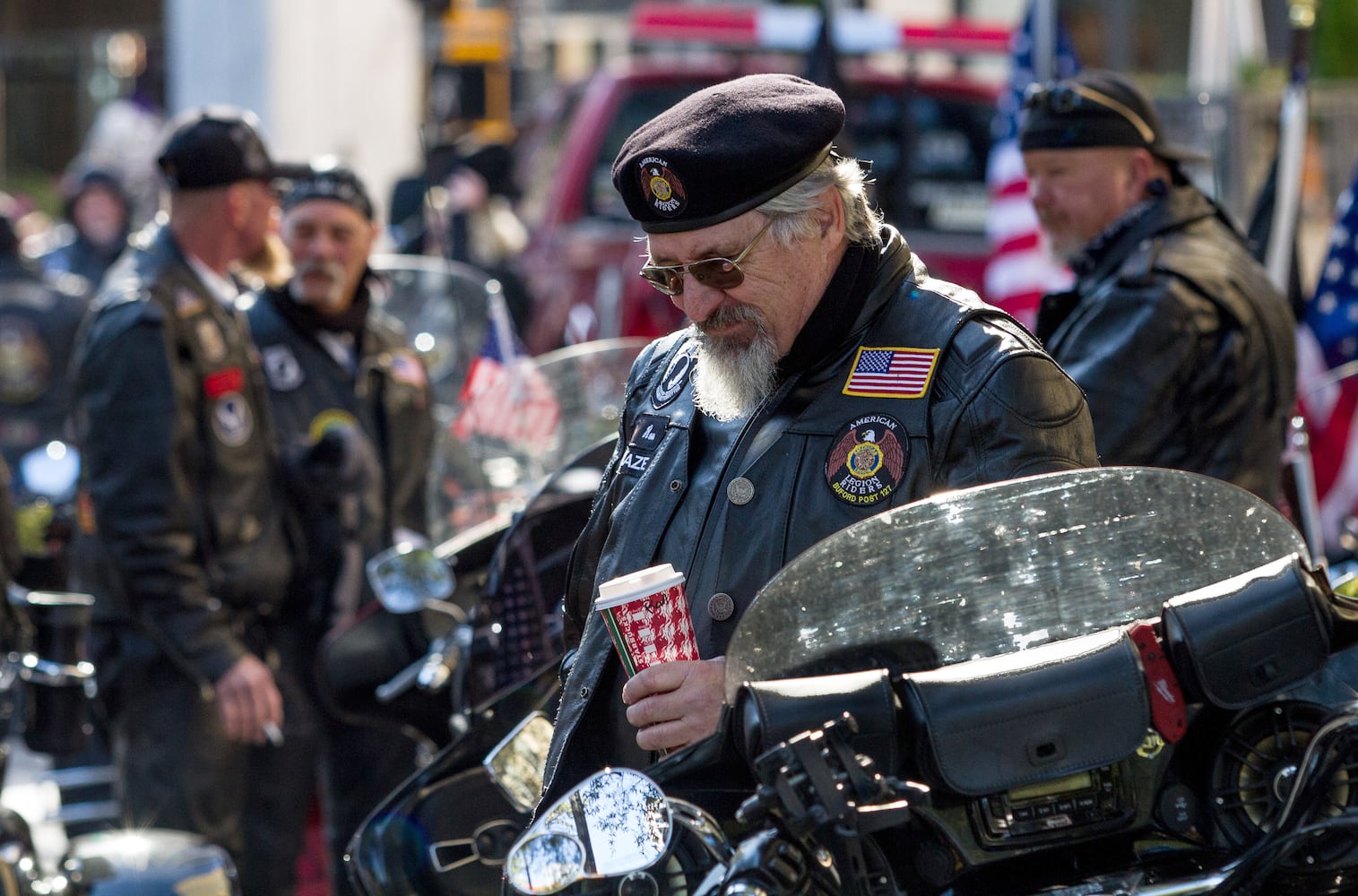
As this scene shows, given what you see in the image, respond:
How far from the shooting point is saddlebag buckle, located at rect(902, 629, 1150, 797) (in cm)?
197

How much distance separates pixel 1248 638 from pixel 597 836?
2.49ft

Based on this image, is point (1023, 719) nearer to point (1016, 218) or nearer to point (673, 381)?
point (673, 381)

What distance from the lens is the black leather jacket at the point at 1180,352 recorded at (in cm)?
411

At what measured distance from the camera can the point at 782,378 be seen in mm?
2625

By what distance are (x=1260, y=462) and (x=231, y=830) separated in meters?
2.81

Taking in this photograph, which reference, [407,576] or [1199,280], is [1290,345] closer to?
[1199,280]

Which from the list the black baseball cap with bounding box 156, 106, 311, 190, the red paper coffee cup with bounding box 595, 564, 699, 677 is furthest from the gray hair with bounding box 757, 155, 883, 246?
the black baseball cap with bounding box 156, 106, 311, 190

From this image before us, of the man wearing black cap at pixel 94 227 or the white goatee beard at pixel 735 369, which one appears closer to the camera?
the white goatee beard at pixel 735 369

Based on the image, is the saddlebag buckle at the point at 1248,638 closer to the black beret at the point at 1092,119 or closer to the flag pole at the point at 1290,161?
the black beret at the point at 1092,119

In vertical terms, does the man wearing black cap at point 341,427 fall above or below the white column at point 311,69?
below

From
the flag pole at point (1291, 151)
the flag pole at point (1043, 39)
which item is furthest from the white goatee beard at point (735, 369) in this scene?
the flag pole at point (1043, 39)

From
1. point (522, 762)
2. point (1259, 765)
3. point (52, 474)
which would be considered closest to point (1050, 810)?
point (1259, 765)

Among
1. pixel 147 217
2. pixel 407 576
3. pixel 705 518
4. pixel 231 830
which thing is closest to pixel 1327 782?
pixel 705 518

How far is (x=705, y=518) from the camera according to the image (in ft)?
8.50
